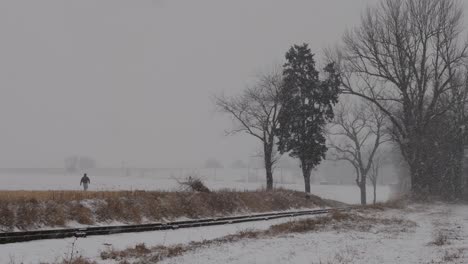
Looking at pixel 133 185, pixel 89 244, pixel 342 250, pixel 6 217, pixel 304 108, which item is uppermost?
pixel 304 108

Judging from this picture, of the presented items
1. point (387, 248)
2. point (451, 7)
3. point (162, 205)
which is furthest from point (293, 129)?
point (387, 248)

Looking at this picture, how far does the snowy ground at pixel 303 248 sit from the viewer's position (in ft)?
37.0

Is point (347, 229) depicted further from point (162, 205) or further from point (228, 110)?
point (228, 110)

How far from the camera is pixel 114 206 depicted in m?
19.7

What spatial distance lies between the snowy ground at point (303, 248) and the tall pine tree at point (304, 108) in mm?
25761

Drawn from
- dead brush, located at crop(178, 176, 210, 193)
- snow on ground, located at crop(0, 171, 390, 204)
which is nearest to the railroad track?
dead brush, located at crop(178, 176, 210, 193)

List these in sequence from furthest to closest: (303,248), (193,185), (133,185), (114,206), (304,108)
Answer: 1. (133,185)
2. (304,108)
3. (193,185)
4. (114,206)
5. (303,248)

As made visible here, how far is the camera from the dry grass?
16.2 m

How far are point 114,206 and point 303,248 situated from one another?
9448mm

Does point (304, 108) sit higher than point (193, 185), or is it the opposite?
point (304, 108)

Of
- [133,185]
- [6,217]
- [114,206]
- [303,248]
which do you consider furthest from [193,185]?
[133,185]

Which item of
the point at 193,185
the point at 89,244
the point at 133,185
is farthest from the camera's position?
the point at 133,185

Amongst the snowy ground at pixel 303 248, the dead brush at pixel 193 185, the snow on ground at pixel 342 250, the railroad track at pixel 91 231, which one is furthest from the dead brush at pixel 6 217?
the dead brush at pixel 193 185

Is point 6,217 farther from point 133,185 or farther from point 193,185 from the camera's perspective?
point 133,185
